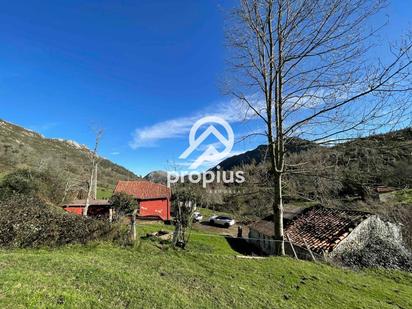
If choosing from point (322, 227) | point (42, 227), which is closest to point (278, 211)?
point (42, 227)

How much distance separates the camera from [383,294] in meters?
7.37

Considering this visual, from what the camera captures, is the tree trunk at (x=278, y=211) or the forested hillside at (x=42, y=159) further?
the forested hillside at (x=42, y=159)

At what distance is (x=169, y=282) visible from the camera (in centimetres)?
561

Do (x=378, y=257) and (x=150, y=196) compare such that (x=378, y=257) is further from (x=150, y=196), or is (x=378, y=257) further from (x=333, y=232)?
(x=150, y=196)

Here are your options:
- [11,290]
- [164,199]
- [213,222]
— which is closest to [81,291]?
[11,290]

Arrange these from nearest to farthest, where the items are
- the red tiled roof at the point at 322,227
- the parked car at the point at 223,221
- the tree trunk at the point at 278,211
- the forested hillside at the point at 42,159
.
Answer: the tree trunk at the point at 278,211 → the red tiled roof at the point at 322,227 → the forested hillside at the point at 42,159 → the parked car at the point at 223,221

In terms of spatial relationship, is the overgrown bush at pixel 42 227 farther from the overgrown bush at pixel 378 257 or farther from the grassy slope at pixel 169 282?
the overgrown bush at pixel 378 257

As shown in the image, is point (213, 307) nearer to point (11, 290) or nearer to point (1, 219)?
point (11, 290)

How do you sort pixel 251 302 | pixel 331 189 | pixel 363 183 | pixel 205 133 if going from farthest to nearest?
1. pixel 205 133
2. pixel 331 189
3. pixel 363 183
4. pixel 251 302

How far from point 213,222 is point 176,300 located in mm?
35207

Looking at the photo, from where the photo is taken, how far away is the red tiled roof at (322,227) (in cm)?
1442

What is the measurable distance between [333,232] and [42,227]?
47.3 feet

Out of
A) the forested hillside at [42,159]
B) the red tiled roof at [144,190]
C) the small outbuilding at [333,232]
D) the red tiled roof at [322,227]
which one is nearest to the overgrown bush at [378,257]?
the small outbuilding at [333,232]

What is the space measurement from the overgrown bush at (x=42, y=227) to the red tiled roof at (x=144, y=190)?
86.8ft
